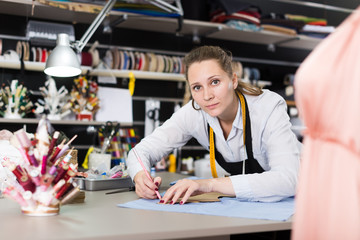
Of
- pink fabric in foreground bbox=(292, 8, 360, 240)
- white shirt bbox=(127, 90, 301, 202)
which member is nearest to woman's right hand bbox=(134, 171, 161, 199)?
white shirt bbox=(127, 90, 301, 202)

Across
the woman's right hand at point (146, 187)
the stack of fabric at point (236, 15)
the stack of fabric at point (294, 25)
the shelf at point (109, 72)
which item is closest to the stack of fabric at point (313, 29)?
the stack of fabric at point (294, 25)

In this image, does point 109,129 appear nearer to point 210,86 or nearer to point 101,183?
point 101,183

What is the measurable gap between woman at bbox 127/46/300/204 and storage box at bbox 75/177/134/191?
7 centimetres

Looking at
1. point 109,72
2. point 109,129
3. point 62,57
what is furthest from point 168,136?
point 109,72

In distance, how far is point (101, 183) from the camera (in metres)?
1.78

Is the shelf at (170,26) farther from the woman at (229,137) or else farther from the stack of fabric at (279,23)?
the woman at (229,137)

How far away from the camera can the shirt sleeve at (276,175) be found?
1488 millimetres

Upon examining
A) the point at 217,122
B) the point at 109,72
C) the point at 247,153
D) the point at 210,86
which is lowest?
the point at 247,153

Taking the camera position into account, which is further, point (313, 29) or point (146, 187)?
point (313, 29)

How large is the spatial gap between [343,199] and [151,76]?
3259 millimetres

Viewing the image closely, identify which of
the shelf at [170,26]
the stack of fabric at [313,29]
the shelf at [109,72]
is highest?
the stack of fabric at [313,29]

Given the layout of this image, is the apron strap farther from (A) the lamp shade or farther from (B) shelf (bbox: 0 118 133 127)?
(B) shelf (bbox: 0 118 133 127)

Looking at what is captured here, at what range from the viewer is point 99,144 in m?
3.65

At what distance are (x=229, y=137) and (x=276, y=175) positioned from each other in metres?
0.42
